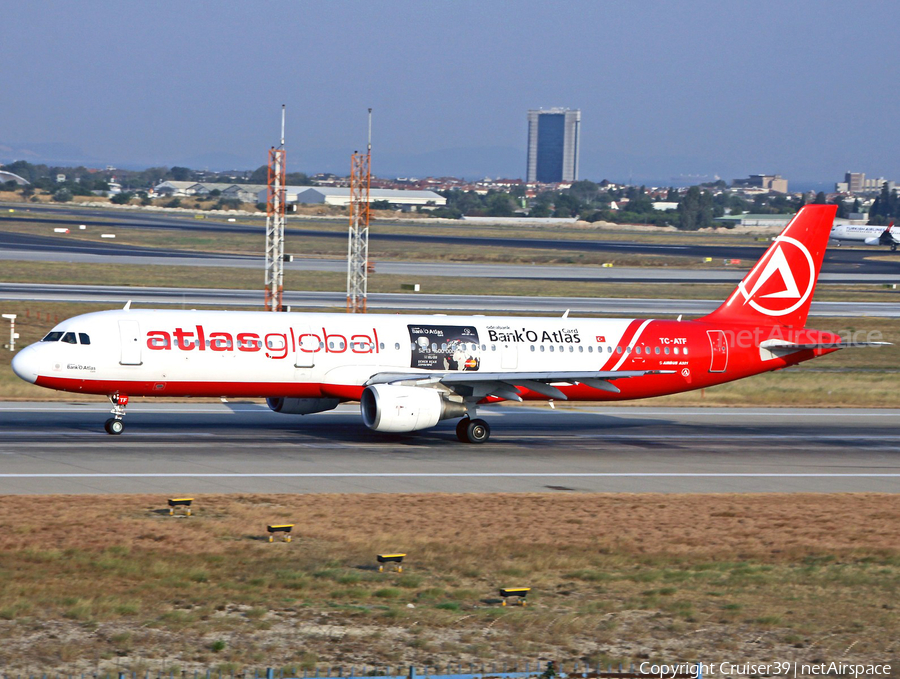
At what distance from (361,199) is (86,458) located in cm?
3468

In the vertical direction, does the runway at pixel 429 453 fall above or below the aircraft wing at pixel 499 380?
below

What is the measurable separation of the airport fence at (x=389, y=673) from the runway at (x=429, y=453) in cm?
1264

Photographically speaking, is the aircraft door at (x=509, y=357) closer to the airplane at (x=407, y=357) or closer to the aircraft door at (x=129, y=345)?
the airplane at (x=407, y=357)

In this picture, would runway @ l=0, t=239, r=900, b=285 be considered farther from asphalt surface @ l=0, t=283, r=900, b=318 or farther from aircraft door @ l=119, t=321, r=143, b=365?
aircraft door @ l=119, t=321, r=143, b=365

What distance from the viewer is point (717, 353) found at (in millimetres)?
41125

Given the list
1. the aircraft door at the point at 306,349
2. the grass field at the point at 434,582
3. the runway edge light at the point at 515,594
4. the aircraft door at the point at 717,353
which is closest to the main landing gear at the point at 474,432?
the aircraft door at the point at 306,349

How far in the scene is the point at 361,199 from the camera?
63.1 meters

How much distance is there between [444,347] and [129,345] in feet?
34.3

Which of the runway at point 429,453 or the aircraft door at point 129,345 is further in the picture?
the aircraft door at point 129,345

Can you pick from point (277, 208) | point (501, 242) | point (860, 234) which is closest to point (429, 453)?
point (277, 208)

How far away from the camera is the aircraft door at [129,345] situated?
34594 millimetres

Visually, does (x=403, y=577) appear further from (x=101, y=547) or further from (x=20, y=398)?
(x=20, y=398)

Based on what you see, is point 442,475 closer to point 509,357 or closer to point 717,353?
point 509,357

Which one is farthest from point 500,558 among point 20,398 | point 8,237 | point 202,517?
point 8,237
